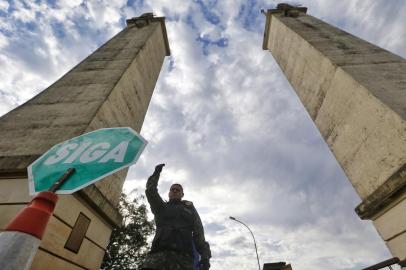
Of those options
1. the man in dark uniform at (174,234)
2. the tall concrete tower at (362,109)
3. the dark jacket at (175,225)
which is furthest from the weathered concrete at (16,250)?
the tall concrete tower at (362,109)

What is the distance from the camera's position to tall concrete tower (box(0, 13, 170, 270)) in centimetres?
369

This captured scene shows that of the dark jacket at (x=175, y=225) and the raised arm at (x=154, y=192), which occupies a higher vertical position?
the raised arm at (x=154, y=192)

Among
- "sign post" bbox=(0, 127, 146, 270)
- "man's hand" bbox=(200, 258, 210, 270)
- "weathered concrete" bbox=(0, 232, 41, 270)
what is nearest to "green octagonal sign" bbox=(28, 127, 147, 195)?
"sign post" bbox=(0, 127, 146, 270)

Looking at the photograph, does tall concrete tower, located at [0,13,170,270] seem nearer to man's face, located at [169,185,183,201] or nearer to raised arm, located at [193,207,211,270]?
→ man's face, located at [169,185,183,201]

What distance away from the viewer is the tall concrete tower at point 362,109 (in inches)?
174

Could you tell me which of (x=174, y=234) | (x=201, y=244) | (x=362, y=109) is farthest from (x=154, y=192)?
(x=362, y=109)

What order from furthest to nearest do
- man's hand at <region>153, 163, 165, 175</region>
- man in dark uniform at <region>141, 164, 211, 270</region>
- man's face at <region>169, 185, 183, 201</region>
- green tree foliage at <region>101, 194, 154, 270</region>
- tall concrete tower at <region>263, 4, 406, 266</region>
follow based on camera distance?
green tree foliage at <region>101, 194, 154, 270</region>
tall concrete tower at <region>263, 4, 406, 266</region>
man's face at <region>169, 185, 183, 201</region>
man's hand at <region>153, 163, 165, 175</region>
man in dark uniform at <region>141, 164, 211, 270</region>

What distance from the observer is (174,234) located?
363 centimetres

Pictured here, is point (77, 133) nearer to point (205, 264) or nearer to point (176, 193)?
point (176, 193)

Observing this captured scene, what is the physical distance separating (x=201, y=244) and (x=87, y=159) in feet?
9.55

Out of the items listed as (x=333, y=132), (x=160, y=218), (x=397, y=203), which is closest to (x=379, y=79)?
(x=333, y=132)

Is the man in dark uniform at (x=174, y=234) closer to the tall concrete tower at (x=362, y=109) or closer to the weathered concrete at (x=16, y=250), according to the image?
the weathered concrete at (x=16, y=250)

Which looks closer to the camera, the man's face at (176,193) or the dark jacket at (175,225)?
the dark jacket at (175,225)

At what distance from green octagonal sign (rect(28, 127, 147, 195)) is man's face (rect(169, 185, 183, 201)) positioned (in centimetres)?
294
